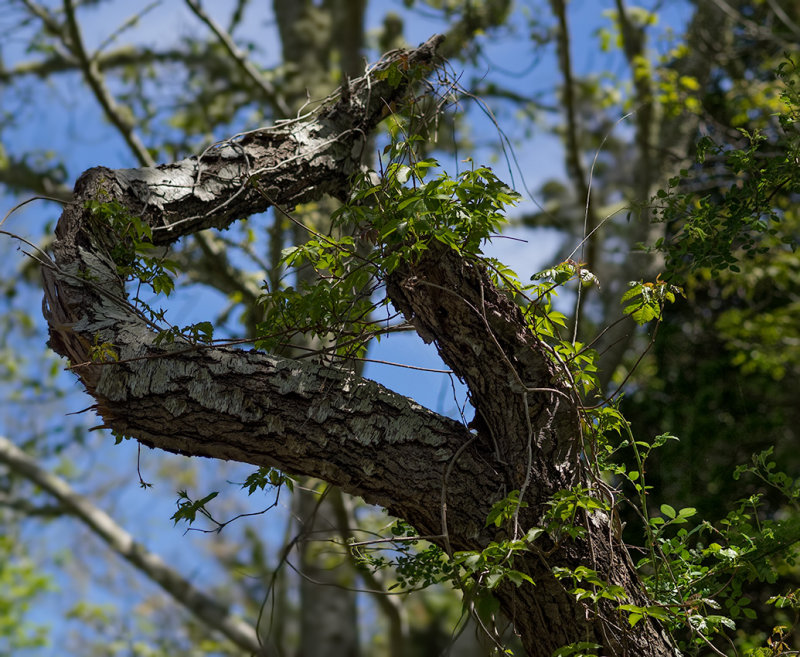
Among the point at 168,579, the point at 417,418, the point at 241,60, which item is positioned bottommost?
the point at 417,418

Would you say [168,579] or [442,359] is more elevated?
[168,579]

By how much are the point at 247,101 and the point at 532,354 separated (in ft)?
18.5

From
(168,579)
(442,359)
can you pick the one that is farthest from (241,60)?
(442,359)

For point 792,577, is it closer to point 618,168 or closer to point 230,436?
point 230,436

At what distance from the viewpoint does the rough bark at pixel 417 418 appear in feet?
5.40

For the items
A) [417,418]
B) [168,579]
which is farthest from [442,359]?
[168,579]

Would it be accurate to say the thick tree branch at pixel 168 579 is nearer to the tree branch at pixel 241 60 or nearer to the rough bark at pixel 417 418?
the tree branch at pixel 241 60

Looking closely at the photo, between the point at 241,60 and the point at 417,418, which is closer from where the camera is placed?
the point at 417,418

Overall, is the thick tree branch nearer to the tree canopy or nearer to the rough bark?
the tree canopy

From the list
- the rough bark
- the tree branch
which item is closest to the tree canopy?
the rough bark

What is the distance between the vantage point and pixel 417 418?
1722 millimetres

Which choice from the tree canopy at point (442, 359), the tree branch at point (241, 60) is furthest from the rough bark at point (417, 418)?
the tree branch at point (241, 60)

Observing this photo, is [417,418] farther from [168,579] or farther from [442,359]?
[168,579]

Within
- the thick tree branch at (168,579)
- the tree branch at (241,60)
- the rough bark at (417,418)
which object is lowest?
the rough bark at (417,418)
